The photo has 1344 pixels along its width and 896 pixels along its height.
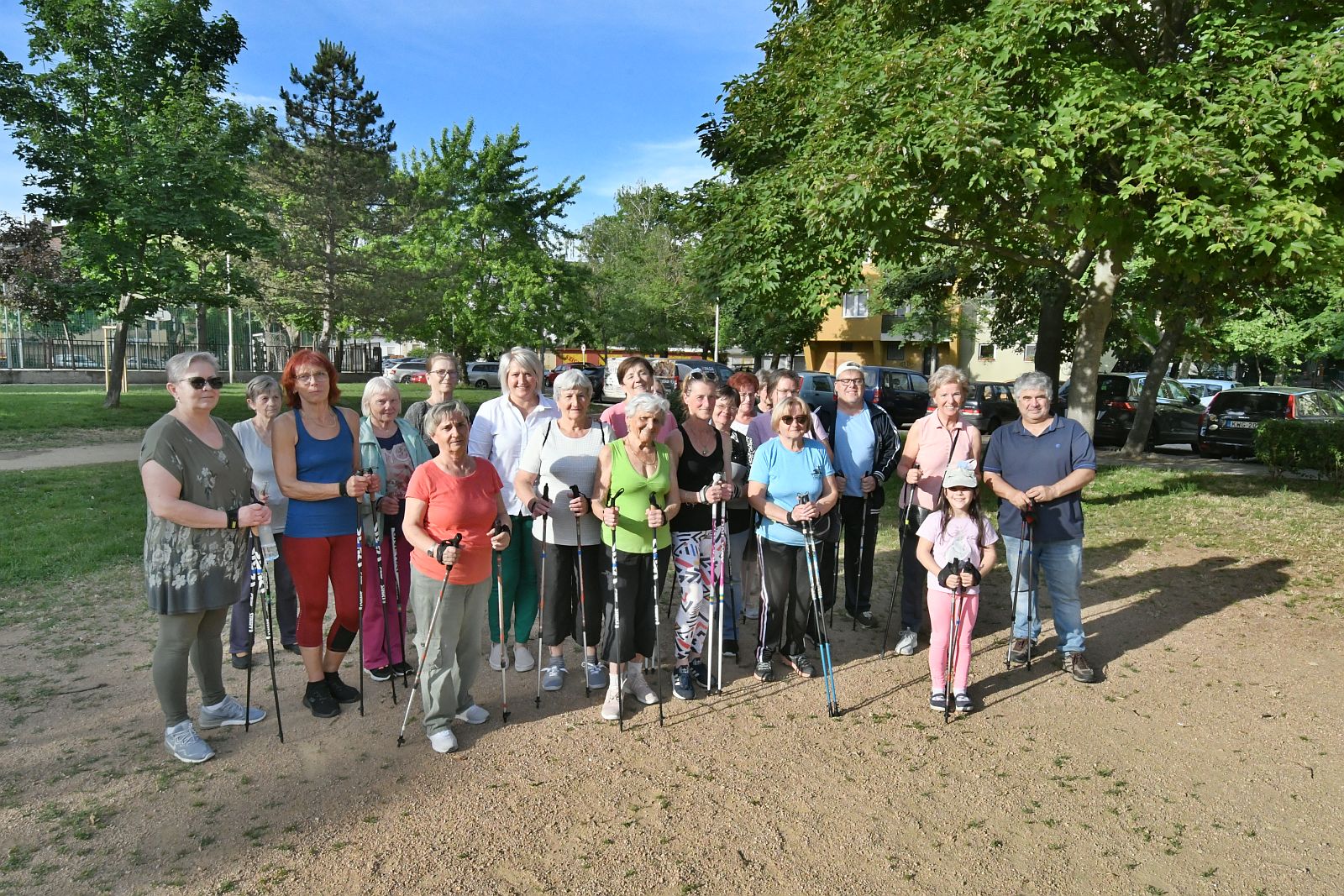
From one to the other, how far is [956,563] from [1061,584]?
120cm

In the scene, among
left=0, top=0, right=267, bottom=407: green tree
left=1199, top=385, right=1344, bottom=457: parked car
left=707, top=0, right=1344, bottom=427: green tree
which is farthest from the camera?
left=0, top=0, right=267, bottom=407: green tree

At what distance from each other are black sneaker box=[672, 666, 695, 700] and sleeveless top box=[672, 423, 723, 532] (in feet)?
2.79

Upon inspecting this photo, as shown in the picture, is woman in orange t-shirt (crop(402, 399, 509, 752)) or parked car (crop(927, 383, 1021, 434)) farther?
parked car (crop(927, 383, 1021, 434))

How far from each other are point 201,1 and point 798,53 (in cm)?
1704

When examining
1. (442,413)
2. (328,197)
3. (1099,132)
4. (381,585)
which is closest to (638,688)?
(381,585)

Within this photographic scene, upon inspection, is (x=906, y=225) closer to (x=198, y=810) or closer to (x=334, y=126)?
(x=198, y=810)

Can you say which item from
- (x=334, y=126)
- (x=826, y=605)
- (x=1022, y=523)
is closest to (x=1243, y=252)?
(x=1022, y=523)

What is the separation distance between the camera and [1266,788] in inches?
159

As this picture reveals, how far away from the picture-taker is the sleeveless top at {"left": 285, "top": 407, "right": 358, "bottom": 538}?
4422 millimetres

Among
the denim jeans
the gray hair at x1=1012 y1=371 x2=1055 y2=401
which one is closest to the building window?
the gray hair at x1=1012 y1=371 x2=1055 y2=401

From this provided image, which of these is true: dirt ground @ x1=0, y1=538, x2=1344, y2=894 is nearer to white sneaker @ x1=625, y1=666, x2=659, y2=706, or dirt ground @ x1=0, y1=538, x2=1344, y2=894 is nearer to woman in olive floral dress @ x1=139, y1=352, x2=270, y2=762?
white sneaker @ x1=625, y1=666, x2=659, y2=706

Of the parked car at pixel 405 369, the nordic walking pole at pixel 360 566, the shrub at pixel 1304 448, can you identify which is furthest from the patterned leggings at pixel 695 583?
the parked car at pixel 405 369

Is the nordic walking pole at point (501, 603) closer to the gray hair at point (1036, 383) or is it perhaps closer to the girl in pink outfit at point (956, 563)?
the girl in pink outfit at point (956, 563)

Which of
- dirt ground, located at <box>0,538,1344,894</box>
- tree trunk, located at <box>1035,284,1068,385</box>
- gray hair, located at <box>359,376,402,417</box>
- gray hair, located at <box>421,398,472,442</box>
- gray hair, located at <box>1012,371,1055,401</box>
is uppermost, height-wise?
tree trunk, located at <box>1035,284,1068,385</box>
